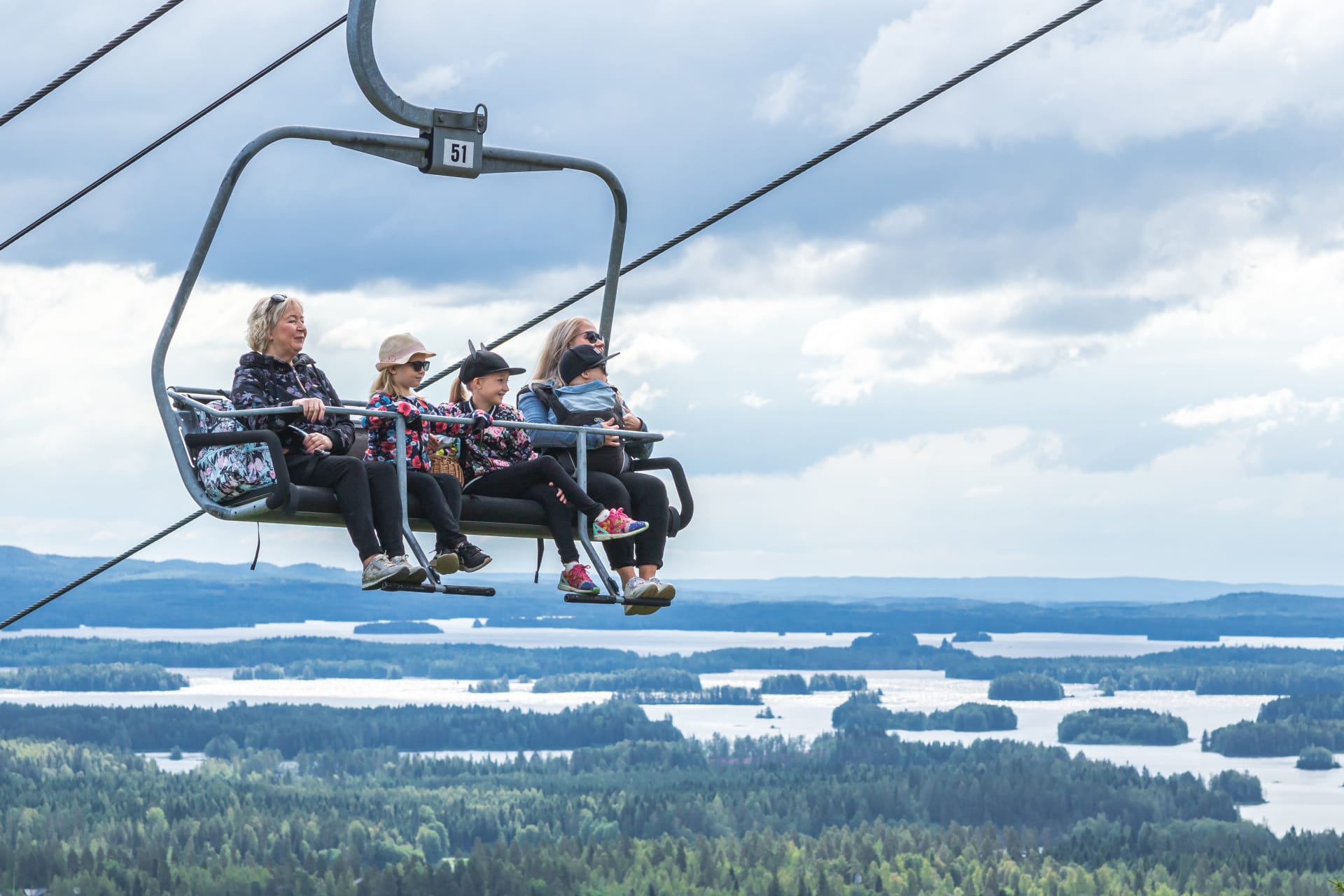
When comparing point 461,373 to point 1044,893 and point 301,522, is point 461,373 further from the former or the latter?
point 1044,893

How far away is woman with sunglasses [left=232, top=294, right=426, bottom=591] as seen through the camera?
9.87 m

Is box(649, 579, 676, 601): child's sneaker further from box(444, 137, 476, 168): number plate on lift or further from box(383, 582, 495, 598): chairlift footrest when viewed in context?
box(444, 137, 476, 168): number plate on lift

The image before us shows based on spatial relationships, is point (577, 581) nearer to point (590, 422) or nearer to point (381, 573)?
point (590, 422)

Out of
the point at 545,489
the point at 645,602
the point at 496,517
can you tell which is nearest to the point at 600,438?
the point at 545,489

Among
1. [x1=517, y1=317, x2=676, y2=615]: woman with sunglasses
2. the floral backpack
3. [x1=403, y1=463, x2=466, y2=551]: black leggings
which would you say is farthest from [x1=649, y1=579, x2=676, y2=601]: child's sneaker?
the floral backpack

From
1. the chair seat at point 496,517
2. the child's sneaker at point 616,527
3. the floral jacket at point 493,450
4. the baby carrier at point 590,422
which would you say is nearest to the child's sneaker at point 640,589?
the child's sneaker at point 616,527

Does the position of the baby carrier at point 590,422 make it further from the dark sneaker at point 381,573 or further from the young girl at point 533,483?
the dark sneaker at point 381,573

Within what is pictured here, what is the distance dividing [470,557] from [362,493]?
86 cm

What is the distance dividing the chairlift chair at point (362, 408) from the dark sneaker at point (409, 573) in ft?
0.15

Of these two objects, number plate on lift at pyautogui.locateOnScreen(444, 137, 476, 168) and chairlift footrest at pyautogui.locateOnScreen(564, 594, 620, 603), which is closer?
number plate on lift at pyautogui.locateOnScreen(444, 137, 476, 168)

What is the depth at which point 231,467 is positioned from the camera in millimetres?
9820

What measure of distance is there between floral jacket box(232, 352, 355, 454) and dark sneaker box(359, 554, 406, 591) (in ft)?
2.86

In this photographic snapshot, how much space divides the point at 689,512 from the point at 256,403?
10.7 feet

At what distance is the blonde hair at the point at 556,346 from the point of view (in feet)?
36.6
